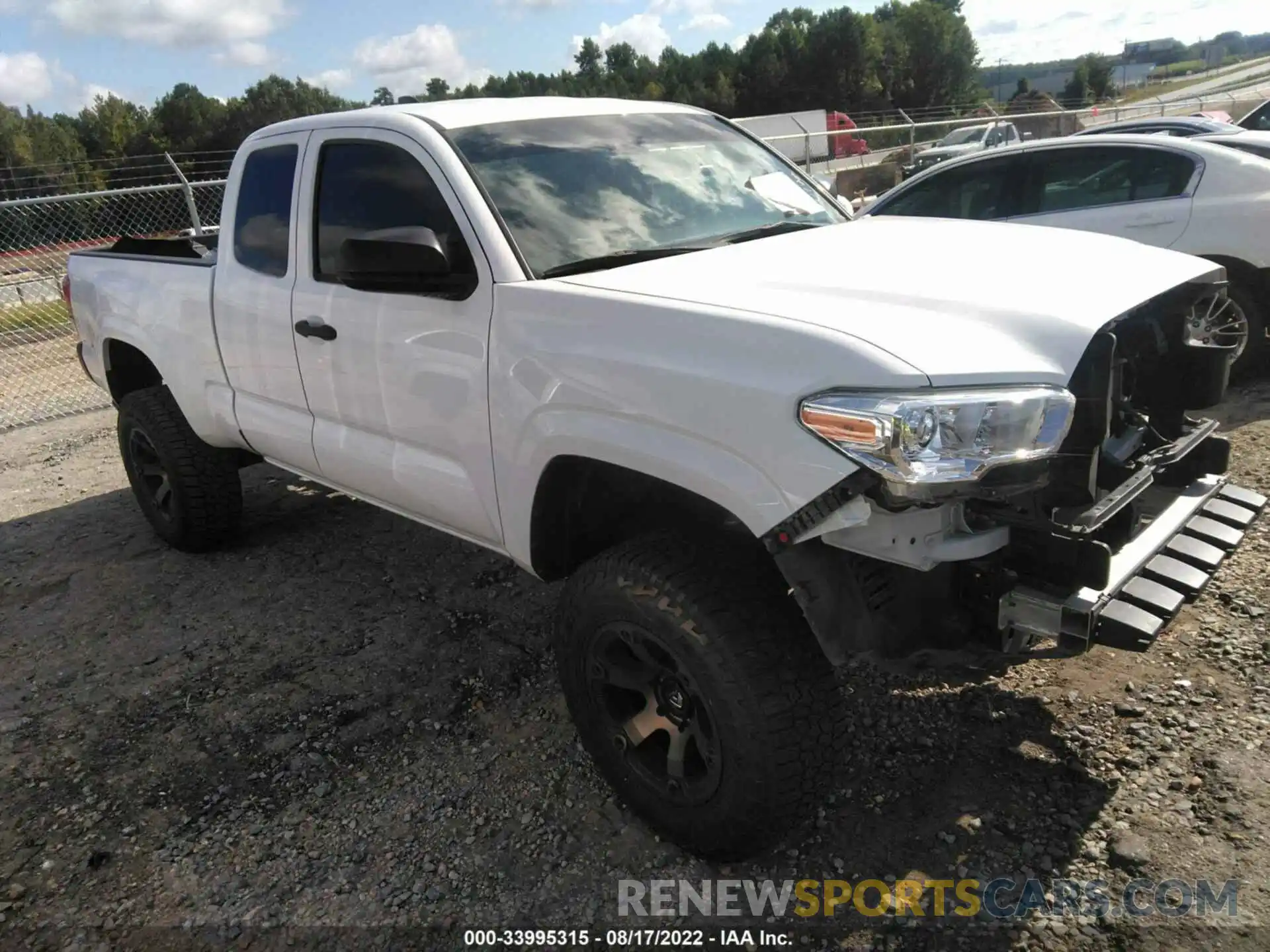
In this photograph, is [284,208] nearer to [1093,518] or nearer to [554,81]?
[1093,518]

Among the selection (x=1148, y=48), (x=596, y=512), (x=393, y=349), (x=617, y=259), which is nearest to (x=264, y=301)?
(x=393, y=349)

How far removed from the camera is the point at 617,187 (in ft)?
10.4

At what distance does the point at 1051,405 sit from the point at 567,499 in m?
1.38

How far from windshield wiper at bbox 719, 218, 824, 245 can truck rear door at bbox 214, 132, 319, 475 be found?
5.58ft

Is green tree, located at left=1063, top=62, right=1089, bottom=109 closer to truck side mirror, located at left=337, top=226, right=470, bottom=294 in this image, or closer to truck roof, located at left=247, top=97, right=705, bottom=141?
truck roof, located at left=247, top=97, right=705, bottom=141

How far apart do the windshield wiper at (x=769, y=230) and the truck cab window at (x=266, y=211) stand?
1.74 m

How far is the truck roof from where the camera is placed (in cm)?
328

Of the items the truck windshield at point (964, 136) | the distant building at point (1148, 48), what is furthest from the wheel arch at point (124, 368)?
the distant building at point (1148, 48)

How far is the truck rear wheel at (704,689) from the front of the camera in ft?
7.61

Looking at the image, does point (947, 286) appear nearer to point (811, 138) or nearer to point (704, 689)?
point (704, 689)

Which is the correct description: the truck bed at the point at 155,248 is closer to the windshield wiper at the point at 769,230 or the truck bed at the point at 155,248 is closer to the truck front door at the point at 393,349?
the truck front door at the point at 393,349

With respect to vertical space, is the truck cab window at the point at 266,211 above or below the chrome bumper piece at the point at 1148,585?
above

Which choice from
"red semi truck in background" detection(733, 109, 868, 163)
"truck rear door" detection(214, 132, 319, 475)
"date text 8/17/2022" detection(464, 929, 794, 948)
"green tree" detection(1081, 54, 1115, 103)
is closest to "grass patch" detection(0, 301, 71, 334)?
"truck rear door" detection(214, 132, 319, 475)

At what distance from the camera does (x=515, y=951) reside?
2.43 metres
